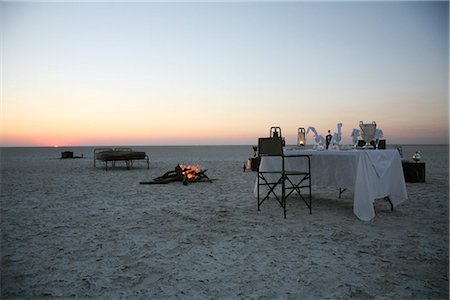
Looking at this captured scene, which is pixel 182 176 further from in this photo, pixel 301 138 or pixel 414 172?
pixel 414 172

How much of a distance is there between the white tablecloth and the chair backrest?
0.60 meters

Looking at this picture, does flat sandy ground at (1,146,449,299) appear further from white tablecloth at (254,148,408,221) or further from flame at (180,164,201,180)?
flame at (180,164,201,180)

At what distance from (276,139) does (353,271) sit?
244cm

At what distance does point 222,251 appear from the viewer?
10.5ft

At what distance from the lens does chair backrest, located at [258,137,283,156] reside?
4.73 m

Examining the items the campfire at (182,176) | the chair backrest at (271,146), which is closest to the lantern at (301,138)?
the chair backrest at (271,146)

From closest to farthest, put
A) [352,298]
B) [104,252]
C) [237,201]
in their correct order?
1. [352,298]
2. [104,252]
3. [237,201]

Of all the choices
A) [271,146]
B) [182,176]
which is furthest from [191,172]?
[271,146]

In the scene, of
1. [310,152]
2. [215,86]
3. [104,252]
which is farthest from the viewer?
[215,86]

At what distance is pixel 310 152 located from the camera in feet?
16.8

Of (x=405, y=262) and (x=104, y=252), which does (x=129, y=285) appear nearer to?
(x=104, y=252)

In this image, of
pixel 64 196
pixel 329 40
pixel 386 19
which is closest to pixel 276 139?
pixel 64 196

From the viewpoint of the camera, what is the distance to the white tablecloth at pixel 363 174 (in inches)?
173

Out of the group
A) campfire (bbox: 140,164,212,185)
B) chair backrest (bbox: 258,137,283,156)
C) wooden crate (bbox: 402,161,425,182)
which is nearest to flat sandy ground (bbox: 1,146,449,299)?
chair backrest (bbox: 258,137,283,156)
